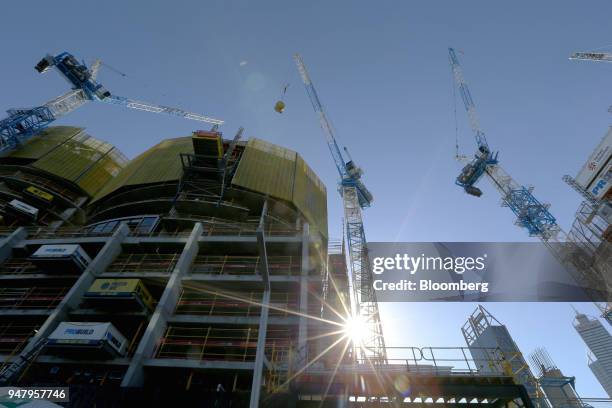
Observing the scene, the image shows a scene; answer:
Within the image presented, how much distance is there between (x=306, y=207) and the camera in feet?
132

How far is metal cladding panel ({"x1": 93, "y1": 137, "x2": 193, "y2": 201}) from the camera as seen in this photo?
129ft

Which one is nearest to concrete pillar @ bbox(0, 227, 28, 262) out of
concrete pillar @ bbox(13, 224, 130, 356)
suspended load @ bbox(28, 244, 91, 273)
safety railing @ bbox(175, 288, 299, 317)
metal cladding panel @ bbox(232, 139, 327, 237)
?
suspended load @ bbox(28, 244, 91, 273)

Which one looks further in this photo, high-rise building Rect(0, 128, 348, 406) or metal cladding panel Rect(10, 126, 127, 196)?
metal cladding panel Rect(10, 126, 127, 196)

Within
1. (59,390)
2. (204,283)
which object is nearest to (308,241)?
(204,283)

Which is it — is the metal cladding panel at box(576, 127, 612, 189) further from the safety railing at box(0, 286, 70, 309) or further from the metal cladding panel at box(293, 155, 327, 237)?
the safety railing at box(0, 286, 70, 309)

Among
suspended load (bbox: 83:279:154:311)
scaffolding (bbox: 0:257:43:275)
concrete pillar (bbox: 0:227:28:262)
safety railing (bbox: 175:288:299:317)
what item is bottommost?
suspended load (bbox: 83:279:154:311)

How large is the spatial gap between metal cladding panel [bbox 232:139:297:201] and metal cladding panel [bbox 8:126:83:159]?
104 feet

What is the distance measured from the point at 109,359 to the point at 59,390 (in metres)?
5.56

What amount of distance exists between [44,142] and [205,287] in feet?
146

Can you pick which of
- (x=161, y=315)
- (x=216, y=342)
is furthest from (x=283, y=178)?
(x=161, y=315)

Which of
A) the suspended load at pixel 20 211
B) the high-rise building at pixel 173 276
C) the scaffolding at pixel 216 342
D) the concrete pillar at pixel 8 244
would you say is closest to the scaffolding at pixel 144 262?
the high-rise building at pixel 173 276

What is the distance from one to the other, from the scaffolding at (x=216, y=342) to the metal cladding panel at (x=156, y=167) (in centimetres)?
1928

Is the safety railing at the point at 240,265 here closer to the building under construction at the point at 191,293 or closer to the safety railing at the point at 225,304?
the building under construction at the point at 191,293

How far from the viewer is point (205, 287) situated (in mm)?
27203
